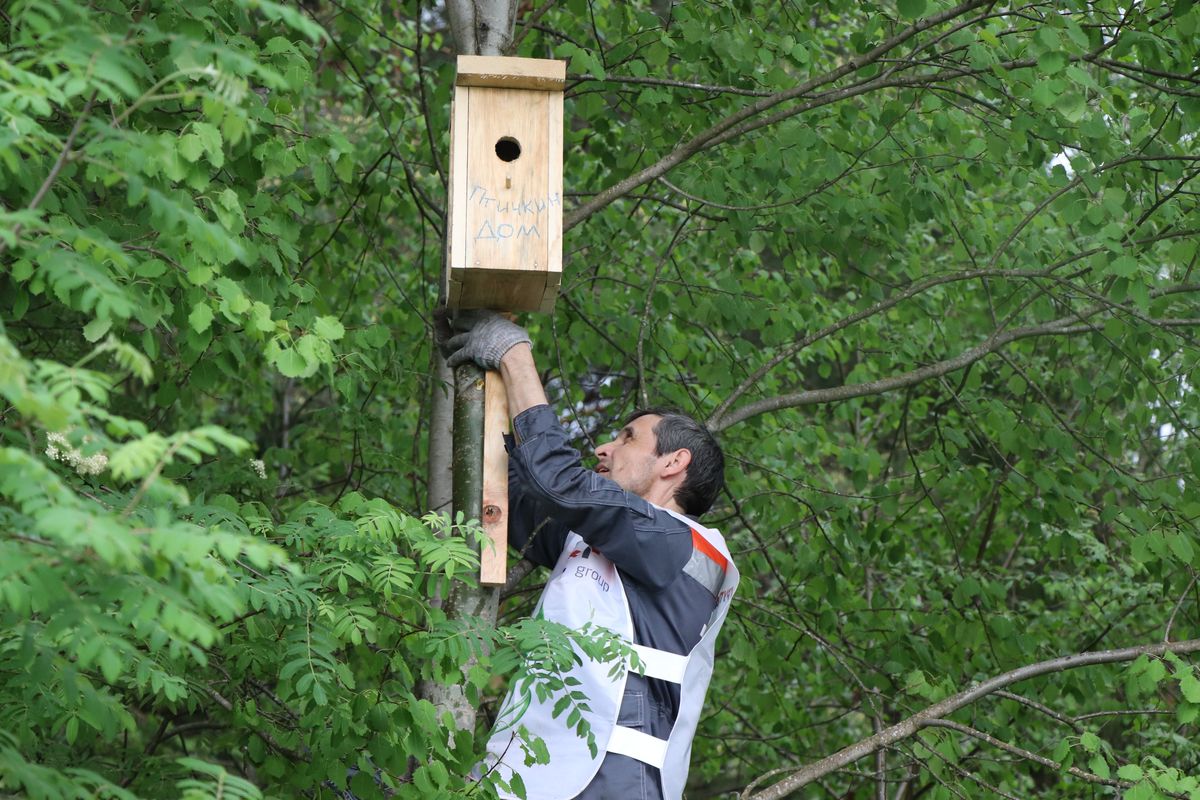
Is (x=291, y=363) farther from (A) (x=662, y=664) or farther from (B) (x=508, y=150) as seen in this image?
(A) (x=662, y=664)

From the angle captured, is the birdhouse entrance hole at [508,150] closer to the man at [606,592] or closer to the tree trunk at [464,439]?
the tree trunk at [464,439]

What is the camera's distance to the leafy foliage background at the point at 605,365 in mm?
2039

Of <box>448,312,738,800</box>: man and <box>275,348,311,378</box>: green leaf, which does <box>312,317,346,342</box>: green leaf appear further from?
<box>448,312,738,800</box>: man

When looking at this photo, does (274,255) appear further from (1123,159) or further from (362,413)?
(1123,159)

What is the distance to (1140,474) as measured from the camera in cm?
662

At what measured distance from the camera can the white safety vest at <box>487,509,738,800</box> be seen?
295 centimetres

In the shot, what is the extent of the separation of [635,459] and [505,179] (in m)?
0.89

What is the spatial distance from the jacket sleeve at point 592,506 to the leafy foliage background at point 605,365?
9.7 inches

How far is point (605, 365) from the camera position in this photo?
18.8 feet

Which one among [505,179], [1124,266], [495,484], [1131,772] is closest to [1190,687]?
[1131,772]

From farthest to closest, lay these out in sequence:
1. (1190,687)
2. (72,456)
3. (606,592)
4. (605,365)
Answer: (605,365) → (1190,687) → (606,592) → (72,456)

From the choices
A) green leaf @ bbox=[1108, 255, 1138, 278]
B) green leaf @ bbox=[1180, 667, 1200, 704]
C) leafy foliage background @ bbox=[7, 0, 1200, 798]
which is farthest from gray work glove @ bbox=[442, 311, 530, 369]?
green leaf @ bbox=[1180, 667, 1200, 704]

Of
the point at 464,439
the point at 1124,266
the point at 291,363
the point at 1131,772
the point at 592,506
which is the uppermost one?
the point at 1124,266

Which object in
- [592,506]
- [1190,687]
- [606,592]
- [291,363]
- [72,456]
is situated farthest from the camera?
[1190,687]
